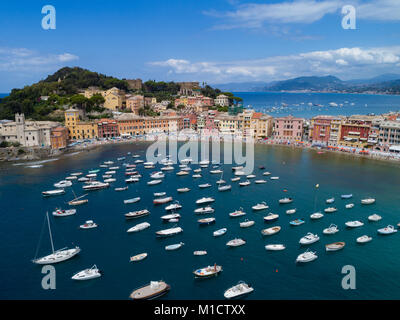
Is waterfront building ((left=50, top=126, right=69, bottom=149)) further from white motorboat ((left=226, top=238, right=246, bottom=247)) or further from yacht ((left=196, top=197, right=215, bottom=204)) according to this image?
white motorboat ((left=226, top=238, right=246, bottom=247))

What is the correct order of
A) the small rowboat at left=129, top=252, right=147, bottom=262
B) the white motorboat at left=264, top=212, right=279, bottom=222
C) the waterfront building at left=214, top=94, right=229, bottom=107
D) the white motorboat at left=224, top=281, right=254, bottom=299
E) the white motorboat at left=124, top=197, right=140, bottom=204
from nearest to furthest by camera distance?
the white motorboat at left=224, top=281, right=254, bottom=299 → the small rowboat at left=129, top=252, right=147, bottom=262 → the white motorboat at left=264, top=212, right=279, bottom=222 → the white motorboat at left=124, top=197, right=140, bottom=204 → the waterfront building at left=214, top=94, right=229, bottom=107

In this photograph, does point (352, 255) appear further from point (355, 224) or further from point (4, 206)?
point (4, 206)

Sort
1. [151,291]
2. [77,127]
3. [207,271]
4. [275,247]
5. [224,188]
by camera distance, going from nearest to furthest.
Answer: [151,291], [207,271], [275,247], [224,188], [77,127]

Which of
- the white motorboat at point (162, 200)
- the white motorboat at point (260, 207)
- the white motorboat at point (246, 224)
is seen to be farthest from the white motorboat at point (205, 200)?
the white motorboat at point (246, 224)

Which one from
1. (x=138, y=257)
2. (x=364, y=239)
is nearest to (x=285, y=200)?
(x=364, y=239)

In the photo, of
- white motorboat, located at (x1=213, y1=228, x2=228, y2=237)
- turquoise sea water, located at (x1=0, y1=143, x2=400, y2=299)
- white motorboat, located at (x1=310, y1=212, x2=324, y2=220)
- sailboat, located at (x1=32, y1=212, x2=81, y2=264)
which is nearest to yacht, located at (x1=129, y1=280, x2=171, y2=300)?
turquoise sea water, located at (x1=0, y1=143, x2=400, y2=299)

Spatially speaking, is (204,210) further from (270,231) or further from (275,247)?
(275,247)

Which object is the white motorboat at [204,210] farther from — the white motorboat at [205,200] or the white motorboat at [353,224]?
the white motorboat at [353,224]
